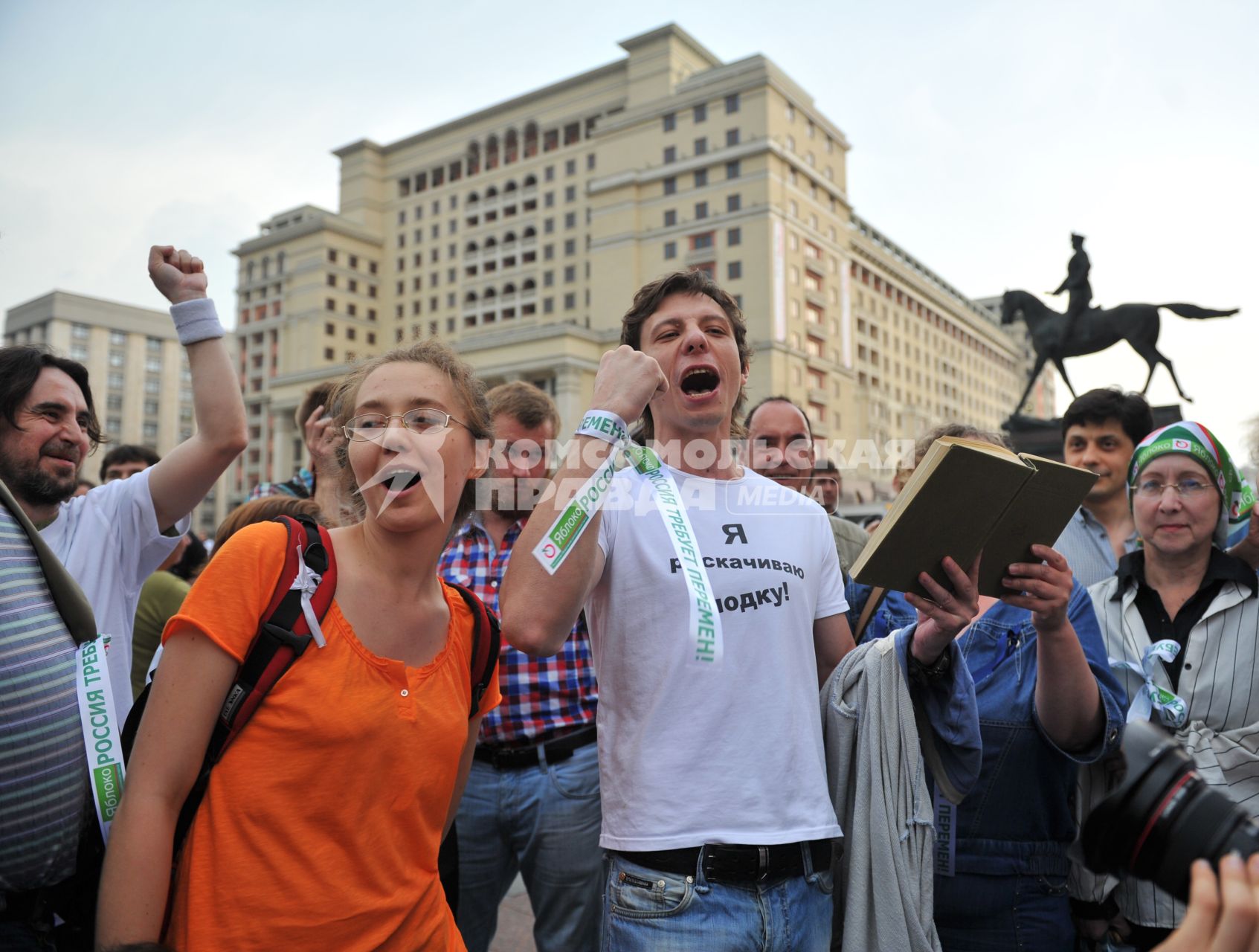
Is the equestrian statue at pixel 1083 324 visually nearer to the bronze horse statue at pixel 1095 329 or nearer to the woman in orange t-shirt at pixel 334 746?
the bronze horse statue at pixel 1095 329

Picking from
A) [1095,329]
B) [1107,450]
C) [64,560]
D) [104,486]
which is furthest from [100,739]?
[1095,329]

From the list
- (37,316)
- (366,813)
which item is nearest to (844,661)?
(366,813)

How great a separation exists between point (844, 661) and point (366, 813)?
1.30 m

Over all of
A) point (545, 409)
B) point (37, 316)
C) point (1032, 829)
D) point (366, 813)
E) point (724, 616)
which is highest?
point (37, 316)

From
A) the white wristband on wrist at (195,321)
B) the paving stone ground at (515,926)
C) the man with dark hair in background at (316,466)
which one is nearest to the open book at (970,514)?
the white wristband on wrist at (195,321)

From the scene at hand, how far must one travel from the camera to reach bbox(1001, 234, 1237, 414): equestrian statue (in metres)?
13.4

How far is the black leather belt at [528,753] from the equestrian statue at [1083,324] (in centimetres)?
1170

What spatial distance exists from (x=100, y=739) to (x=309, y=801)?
403mm

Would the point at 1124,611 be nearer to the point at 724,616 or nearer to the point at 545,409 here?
the point at 724,616

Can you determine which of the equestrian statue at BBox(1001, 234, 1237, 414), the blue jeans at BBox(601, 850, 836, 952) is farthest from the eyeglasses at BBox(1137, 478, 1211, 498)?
the equestrian statue at BBox(1001, 234, 1237, 414)

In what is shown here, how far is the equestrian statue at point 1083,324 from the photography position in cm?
1341

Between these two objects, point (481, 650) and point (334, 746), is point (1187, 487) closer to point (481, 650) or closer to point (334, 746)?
point (481, 650)

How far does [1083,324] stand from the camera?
14.4 m

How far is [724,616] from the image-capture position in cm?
216
